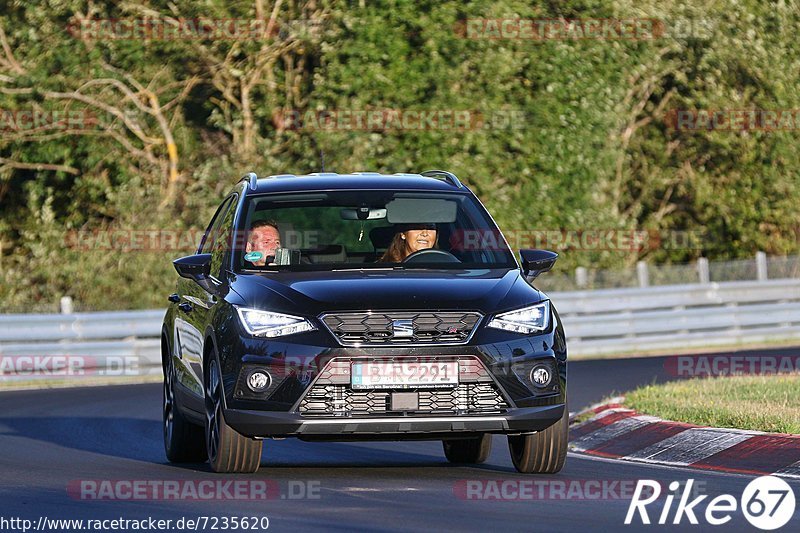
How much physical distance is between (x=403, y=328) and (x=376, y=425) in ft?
1.79

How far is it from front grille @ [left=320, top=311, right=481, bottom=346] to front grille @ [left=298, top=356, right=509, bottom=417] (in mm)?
113

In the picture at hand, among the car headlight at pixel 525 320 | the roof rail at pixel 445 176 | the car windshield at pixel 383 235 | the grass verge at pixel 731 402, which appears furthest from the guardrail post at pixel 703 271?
the car headlight at pixel 525 320

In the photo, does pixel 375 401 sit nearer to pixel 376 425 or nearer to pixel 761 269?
pixel 376 425

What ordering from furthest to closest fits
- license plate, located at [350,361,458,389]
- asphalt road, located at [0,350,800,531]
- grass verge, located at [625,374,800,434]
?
grass verge, located at [625,374,800,434]
license plate, located at [350,361,458,389]
asphalt road, located at [0,350,800,531]

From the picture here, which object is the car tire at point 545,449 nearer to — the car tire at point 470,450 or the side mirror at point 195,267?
the car tire at point 470,450

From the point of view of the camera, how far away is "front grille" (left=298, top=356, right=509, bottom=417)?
9.56m

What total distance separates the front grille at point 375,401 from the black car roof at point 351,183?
6.55ft

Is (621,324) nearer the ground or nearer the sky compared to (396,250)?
nearer the ground

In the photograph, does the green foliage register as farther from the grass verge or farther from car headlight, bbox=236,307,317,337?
car headlight, bbox=236,307,317,337

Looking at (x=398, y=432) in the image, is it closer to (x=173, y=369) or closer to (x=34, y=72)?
(x=173, y=369)

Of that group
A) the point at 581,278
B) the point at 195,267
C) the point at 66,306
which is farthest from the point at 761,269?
the point at 195,267

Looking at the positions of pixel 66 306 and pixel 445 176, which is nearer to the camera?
pixel 445 176

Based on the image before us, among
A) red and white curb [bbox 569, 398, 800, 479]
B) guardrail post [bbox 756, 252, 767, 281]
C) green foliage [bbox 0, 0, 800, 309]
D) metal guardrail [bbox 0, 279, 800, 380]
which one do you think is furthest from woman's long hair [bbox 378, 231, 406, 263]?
guardrail post [bbox 756, 252, 767, 281]

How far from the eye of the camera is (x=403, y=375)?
378 inches
